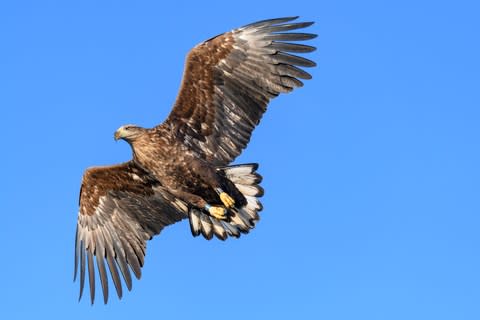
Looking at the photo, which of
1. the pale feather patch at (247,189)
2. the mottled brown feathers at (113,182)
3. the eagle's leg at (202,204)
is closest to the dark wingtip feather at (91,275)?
the mottled brown feathers at (113,182)

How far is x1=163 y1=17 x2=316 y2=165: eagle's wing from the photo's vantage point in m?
14.0

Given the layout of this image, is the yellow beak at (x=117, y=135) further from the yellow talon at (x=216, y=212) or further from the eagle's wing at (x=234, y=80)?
the yellow talon at (x=216, y=212)

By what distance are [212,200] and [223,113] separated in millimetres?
1157

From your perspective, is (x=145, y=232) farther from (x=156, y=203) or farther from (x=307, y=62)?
(x=307, y=62)

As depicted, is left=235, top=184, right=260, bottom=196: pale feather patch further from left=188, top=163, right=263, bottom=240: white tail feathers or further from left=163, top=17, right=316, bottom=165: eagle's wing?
left=163, top=17, right=316, bottom=165: eagle's wing

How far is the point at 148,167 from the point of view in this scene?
14211mm

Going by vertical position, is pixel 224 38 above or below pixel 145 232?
above

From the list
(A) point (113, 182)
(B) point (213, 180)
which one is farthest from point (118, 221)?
(B) point (213, 180)

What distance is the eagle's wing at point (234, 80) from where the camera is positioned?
14008mm

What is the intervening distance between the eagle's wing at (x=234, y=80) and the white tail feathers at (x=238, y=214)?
393mm

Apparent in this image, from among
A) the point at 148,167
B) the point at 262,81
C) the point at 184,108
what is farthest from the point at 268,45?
the point at 148,167

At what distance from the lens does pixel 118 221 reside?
1545cm

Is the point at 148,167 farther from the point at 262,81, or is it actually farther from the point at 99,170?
the point at 262,81

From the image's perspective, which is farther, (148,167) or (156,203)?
(156,203)
